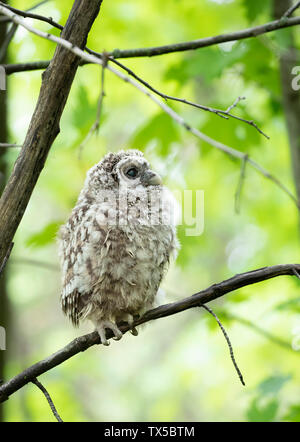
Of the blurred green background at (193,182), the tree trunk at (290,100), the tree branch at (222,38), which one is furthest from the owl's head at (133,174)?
the tree trunk at (290,100)

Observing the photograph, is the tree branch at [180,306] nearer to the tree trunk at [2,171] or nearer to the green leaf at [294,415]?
the green leaf at [294,415]

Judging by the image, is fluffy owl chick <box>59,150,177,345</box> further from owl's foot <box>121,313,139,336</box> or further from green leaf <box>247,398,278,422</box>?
green leaf <box>247,398,278,422</box>

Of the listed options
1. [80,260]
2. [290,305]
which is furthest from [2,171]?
[290,305]

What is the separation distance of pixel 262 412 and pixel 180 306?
5.17ft

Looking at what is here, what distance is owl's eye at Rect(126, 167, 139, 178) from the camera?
2.51m

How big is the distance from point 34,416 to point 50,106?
4.55m

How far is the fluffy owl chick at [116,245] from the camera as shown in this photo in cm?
221

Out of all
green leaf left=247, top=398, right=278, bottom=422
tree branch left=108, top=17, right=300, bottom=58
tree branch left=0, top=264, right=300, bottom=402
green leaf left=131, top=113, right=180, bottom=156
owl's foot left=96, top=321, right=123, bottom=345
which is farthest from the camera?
green leaf left=131, top=113, right=180, bottom=156

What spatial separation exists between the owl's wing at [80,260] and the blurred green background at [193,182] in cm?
35

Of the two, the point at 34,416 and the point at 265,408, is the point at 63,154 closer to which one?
the point at 265,408

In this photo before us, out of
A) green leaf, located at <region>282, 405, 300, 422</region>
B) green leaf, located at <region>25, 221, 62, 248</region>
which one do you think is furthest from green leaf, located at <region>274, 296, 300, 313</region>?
green leaf, located at <region>25, 221, 62, 248</region>

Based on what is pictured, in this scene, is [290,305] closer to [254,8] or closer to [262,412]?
[262,412]

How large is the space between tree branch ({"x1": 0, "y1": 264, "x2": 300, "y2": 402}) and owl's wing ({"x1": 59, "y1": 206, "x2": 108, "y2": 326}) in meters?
0.31

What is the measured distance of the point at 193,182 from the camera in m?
4.69
